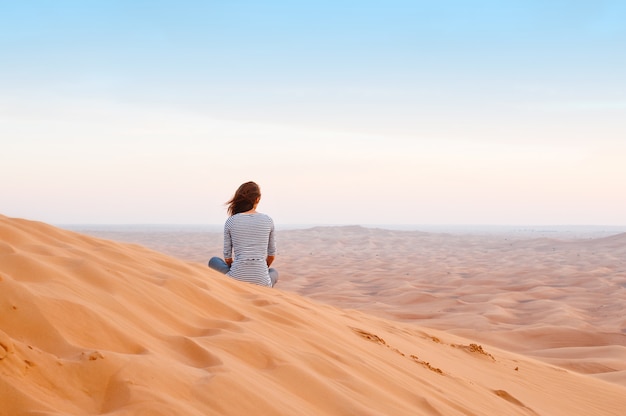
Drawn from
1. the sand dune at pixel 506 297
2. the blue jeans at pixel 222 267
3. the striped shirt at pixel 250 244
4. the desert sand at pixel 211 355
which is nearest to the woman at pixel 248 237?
the striped shirt at pixel 250 244

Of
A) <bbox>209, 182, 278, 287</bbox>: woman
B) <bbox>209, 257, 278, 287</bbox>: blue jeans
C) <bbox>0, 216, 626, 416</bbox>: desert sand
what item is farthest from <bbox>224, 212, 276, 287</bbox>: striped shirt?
<bbox>0, 216, 626, 416</bbox>: desert sand

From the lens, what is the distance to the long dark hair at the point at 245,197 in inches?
228

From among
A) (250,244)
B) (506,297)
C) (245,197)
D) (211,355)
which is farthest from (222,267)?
(506,297)

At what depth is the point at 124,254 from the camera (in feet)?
13.6

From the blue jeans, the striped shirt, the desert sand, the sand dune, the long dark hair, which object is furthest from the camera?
the sand dune

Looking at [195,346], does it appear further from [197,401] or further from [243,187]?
[243,187]

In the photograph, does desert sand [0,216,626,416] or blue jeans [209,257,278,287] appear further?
blue jeans [209,257,278,287]

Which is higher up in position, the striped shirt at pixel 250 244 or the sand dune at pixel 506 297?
the striped shirt at pixel 250 244

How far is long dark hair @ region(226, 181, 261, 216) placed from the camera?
228 inches

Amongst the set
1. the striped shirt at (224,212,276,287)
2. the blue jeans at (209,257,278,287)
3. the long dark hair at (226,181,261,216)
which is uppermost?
the long dark hair at (226,181,261,216)

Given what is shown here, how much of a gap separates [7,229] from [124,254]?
2.37 ft

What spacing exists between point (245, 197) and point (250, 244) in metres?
0.44

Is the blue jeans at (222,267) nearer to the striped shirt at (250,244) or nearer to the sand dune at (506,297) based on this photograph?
the striped shirt at (250,244)

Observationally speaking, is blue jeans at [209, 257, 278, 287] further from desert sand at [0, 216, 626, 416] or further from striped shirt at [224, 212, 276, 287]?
desert sand at [0, 216, 626, 416]
